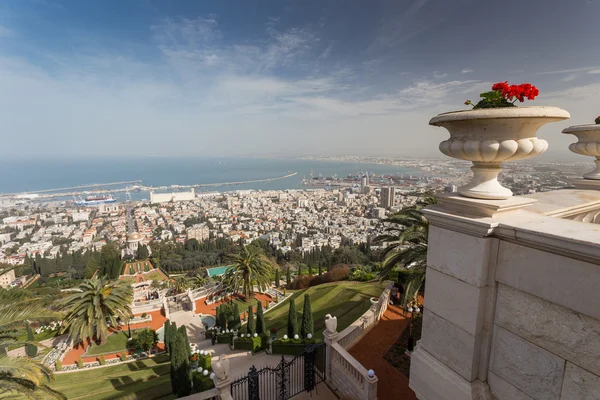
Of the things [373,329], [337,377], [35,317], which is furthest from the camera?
[373,329]

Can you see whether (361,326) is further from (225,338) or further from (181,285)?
(181,285)

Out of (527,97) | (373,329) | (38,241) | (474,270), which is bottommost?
(38,241)

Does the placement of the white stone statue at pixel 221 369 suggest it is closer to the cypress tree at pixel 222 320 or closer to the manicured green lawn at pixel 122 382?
the manicured green lawn at pixel 122 382

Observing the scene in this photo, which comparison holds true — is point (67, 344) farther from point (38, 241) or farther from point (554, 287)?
point (38, 241)

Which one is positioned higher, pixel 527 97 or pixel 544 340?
pixel 527 97

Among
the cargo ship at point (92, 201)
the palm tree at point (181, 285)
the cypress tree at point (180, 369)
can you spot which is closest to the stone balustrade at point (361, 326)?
the cypress tree at point (180, 369)

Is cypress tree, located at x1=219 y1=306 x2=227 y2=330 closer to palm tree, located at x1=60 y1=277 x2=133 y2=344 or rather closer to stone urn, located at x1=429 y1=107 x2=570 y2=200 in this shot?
palm tree, located at x1=60 y1=277 x2=133 y2=344

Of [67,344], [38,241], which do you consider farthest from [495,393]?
[38,241]

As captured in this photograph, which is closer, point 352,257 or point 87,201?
point 352,257
